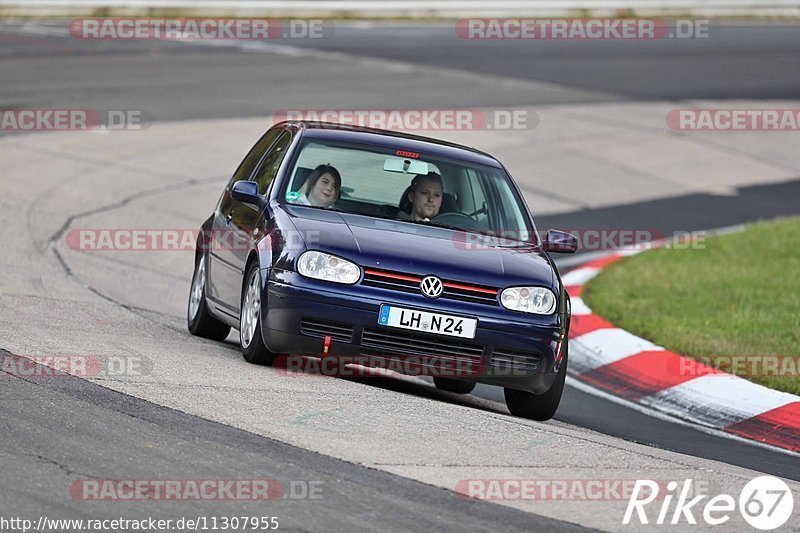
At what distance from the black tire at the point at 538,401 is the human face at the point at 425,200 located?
1.21 metres

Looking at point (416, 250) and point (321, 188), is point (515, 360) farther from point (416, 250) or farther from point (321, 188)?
point (321, 188)

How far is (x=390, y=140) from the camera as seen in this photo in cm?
971

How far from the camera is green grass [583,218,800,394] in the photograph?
1112cm

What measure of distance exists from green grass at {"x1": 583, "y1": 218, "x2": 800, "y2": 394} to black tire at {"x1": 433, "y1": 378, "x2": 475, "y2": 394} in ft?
6.26

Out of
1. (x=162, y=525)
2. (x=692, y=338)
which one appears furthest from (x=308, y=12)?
(x=162, y=525)

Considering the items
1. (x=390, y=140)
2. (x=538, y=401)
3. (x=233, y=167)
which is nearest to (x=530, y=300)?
(x=538, y=401)

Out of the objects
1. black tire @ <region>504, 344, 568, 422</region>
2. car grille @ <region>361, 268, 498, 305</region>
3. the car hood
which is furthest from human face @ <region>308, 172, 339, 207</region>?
black tire @ <region>504, 344, 568, 422</region>

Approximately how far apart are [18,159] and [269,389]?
10.2 m

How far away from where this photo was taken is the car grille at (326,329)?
8.14 m

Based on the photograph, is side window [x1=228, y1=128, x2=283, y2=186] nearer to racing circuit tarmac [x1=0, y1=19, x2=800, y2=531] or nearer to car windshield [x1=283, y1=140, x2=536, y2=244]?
car windshield [x1=283, y1=140, x2=536, y2=244]

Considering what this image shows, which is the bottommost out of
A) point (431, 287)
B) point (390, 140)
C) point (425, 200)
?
point (431, 287)

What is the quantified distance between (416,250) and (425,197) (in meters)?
1.00

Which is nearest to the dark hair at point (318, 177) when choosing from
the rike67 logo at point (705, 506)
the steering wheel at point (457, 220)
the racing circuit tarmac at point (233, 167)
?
the steering wheel at point (457, 220)

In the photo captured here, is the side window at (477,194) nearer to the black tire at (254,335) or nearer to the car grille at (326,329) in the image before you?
the black tire at (254,335)
